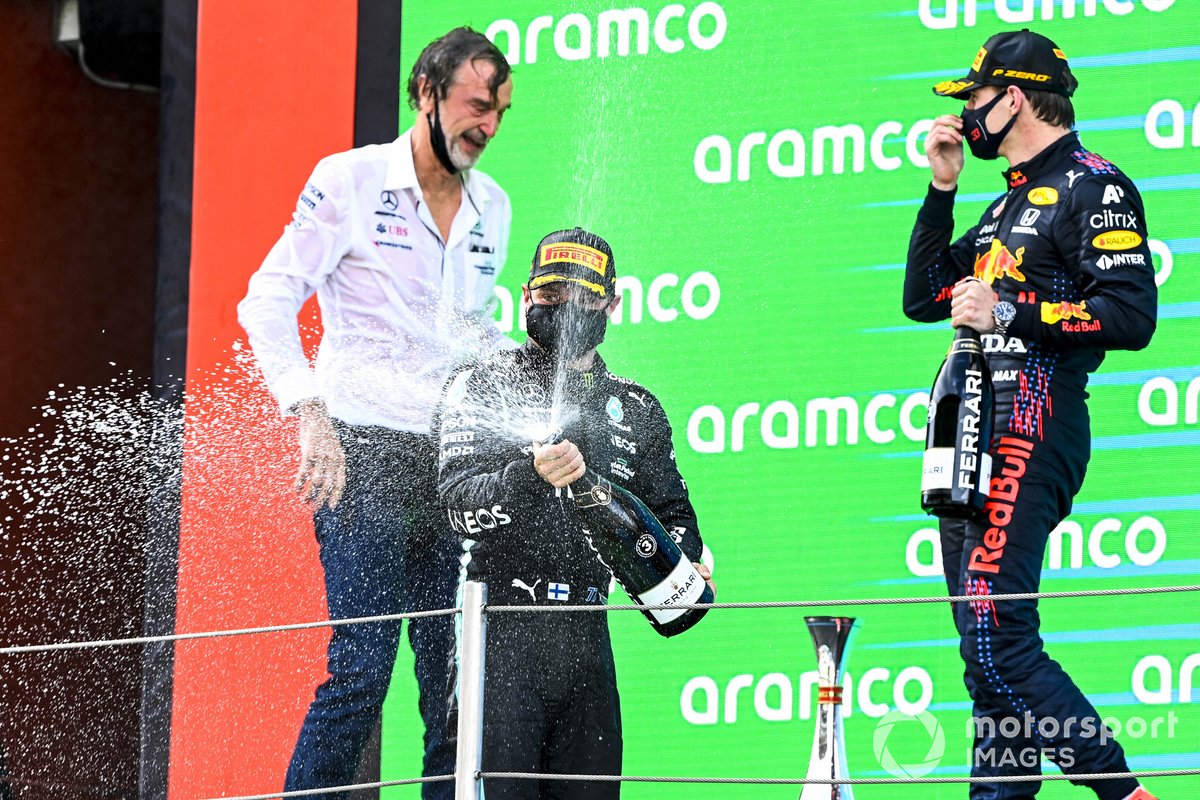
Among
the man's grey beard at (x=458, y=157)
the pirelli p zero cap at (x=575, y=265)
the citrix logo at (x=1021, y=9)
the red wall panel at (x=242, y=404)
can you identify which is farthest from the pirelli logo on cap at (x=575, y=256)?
the red wall panel at (x=242, y=404)

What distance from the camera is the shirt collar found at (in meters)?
4.65

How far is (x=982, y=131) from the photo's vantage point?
3.81 m

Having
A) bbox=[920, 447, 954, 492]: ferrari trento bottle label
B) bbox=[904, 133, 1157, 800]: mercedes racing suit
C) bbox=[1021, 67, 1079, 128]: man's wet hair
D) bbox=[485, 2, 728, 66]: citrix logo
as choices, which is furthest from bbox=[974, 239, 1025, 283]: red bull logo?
bbox=[485, 2, 728, 66]: citrix logo

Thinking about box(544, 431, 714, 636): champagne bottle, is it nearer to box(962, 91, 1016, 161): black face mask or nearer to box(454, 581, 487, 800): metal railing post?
box(454, 581, 487, 800): metal railing post

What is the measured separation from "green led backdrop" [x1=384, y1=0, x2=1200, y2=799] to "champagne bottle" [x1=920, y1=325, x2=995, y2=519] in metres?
0.58

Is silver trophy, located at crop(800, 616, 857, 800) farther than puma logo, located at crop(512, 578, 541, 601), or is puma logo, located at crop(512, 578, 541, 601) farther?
puma logo, located at crop(512, 578, 541, 601)

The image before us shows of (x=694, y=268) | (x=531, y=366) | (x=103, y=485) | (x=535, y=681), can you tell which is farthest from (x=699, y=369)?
(x=103, y=485)

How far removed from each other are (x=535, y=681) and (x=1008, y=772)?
3.00 ft

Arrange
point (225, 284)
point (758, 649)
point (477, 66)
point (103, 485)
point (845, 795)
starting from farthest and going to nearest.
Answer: point (103, 485)
point (225, 284)
point (477, 66)
point (758, 649)
point (845, 795)

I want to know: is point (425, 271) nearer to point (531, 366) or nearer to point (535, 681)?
point (531, 366)

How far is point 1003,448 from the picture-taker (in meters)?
3.59

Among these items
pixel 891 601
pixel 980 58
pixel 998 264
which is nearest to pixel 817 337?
pixel 998 264

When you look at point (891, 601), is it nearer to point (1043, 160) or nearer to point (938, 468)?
point (938, 468)

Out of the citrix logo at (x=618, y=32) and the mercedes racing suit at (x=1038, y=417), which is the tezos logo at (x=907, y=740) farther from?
the citrix logo at (x=618, y=32)
